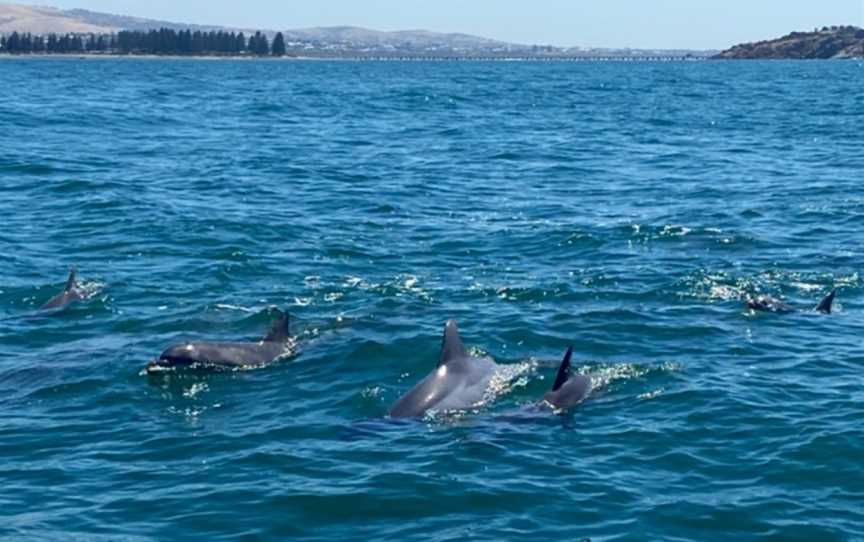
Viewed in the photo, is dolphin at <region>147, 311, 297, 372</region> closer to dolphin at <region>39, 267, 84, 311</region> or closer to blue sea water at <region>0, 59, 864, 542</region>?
blue sea water at <region>0, 59, 864, 542</region>

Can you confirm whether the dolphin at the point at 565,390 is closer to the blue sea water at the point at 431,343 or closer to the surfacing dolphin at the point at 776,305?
the blue sea water at the point at 431,343

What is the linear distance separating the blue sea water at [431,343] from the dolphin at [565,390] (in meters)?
0.28

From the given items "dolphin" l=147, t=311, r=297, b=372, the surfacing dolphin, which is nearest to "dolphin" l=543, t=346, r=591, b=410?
"dolphin" l=147, t=311, r=297, b=372

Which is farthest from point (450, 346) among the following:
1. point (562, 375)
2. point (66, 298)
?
point (66, 298)

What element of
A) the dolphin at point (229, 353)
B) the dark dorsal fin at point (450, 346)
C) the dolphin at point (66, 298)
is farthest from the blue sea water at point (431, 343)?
the dark dorsal fin at point (450, 346)

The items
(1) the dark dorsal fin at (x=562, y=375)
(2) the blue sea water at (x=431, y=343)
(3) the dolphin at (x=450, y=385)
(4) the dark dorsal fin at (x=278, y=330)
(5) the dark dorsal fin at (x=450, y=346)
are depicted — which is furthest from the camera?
(4) the dark dorsal fin at (x=278, y=330)

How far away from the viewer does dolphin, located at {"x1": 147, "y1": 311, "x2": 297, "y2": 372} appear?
66.5 ft

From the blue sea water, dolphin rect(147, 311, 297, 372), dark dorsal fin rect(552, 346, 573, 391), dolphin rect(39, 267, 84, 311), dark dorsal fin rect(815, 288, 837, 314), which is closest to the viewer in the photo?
the blue sea water

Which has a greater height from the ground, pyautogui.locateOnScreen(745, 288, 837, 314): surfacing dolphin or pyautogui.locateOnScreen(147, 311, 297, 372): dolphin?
pyautogui.locateOnScreen(745, 288, 837, 314): surfacing dolphin

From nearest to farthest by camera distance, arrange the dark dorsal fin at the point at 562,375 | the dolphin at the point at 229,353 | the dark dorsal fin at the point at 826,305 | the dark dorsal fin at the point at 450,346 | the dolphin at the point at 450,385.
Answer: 1. the dolphin at the point at 450,385
2. the dark dorsal fin at the point at 562,375
3. the dark dorsal fin at the point at 450,346
4. the dolphin at the point at 229,353
5. the dark dorsal fin at the point at 826,305

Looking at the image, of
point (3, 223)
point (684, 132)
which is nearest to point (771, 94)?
point (684, 132)

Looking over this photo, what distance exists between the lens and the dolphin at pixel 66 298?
24.9 metres

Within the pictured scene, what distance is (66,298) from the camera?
25156 mm

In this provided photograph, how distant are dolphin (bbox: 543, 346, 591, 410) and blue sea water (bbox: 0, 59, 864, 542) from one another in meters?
0.28
